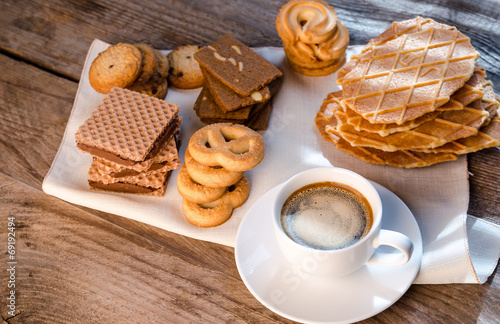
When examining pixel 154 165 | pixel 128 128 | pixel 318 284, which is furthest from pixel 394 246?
pixel 128 128

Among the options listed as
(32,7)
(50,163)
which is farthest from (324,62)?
(32,7)

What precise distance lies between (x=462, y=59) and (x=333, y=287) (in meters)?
0.90

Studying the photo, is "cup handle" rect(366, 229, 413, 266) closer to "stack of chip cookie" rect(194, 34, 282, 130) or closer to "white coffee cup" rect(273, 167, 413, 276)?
"white coffee cup" rect(273, 167, 413, 276)

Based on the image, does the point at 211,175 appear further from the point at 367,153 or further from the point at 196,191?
the point at 367,153

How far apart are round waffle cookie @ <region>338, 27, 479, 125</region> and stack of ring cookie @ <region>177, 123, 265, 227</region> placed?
1.28 feet

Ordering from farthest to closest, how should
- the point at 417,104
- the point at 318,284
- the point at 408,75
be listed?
the point at 408,75 < the point at 417,104 < the point at 318,284

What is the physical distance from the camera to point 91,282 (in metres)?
1.56

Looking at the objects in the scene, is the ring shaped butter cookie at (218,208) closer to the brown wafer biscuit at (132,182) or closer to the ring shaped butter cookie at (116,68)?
the brown wafer biscuit at (132,182)

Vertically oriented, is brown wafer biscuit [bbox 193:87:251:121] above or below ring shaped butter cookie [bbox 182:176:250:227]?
above

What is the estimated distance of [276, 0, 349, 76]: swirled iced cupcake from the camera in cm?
203

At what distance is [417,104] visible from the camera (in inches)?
63.7

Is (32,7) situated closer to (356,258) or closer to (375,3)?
(375,3)

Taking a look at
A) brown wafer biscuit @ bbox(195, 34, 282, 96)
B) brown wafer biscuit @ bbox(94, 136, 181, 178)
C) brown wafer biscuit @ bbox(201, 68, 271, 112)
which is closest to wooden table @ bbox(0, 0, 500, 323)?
brown wafer biscuit @ bbox(94, 136, 181, 178)

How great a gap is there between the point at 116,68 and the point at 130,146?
424 mm
